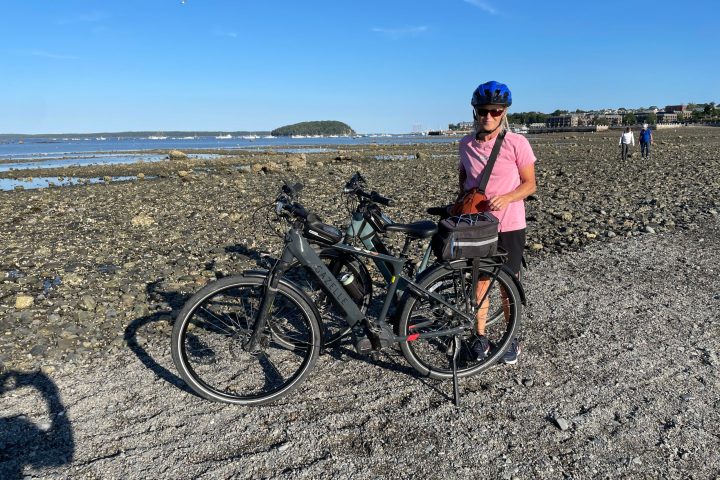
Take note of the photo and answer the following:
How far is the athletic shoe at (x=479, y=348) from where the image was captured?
4.40 meters

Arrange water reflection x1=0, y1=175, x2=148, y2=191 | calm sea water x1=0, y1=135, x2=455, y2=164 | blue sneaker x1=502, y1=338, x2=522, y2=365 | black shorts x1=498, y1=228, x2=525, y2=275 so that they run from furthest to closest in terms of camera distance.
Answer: calm sea water x1=0, y1=135, x2=455, y2=164, water reflection x1=0, y1=175, x2=148, y2=191, blue sneaker x1=502, y1=338, x2=522, y2=365, black shorts x1=498, y1=228, x2=525, y2=275

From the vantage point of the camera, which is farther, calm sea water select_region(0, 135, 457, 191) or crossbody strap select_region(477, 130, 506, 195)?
calm sea water select_region(0, 135, 457, 191)

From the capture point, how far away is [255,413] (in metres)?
3.86

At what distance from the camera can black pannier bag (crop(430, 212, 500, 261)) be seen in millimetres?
3914

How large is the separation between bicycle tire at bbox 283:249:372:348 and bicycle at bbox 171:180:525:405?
122 mm

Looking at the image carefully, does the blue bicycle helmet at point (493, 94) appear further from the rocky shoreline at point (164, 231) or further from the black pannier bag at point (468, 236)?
the rocky shoreline at point (164, 231)

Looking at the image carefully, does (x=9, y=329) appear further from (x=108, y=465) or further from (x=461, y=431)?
(x=461, y=431)

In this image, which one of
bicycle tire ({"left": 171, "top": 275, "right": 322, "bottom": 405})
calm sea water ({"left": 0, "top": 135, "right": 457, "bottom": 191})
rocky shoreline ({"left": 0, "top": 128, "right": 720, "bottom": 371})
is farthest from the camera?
calm sea water ({"left": 0, "top": 135, "right": 457, "bottom": 191})

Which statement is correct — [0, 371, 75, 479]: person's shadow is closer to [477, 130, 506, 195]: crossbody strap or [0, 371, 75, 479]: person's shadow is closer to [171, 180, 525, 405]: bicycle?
[171, 180, 525, 405]: bicycle

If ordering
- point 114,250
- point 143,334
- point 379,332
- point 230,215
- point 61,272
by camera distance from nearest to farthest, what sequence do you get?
1. point 379,332
2. point 143,334
3. point 61,272
4. point 114,250
5. point 230,215

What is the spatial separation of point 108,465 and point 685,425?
3.88 meters

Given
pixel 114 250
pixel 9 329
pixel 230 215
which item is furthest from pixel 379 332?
pixel 230 215

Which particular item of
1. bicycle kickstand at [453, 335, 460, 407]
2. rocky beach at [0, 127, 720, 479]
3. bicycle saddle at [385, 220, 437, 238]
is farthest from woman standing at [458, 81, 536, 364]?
rocky beach at [0, 127, 720, 479]

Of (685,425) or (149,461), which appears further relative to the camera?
(685,425)
